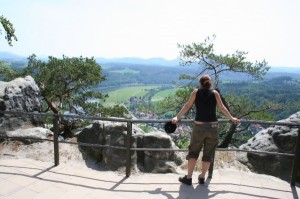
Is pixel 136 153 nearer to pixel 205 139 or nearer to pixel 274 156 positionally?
pixel 205 139

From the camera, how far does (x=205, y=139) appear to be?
4672 millimetres

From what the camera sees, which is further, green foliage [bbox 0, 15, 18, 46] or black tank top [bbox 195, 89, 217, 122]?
green foliage [bbox 0, 15, 18, 46]

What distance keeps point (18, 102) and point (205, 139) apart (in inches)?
222

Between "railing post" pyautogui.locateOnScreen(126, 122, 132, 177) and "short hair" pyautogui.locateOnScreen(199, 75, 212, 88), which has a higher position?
"short hair" pyautogui.locateOnScreen(199, 75, 212, 88)

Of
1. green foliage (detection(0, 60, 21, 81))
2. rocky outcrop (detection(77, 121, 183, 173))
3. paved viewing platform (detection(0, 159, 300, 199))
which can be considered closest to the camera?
paved viewing platform (detection(0, 159, 300, 199))

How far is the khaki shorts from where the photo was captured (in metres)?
4.50

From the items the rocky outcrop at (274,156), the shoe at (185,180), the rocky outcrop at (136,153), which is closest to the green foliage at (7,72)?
the rocky outcrop at (136,153)

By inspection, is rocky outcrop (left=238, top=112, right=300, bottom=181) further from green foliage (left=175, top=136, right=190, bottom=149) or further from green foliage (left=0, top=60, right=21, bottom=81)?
green foliage (left=0, top=60, right=21, bottom=81)

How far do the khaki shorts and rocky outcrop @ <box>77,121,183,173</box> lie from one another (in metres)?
1.13

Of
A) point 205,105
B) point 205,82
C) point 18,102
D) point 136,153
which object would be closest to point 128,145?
point 136,153

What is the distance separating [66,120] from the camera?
59.5 feet

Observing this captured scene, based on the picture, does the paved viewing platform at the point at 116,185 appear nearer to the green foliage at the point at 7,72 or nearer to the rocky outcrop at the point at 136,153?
the rocky outcrop at the point at 136,153

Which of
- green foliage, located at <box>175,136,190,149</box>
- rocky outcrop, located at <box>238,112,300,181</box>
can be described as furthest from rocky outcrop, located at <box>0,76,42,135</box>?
green foliage, located at <box>175,136,190,149</box>

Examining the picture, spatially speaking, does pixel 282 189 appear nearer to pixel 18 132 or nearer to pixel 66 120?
pixel 18 132
